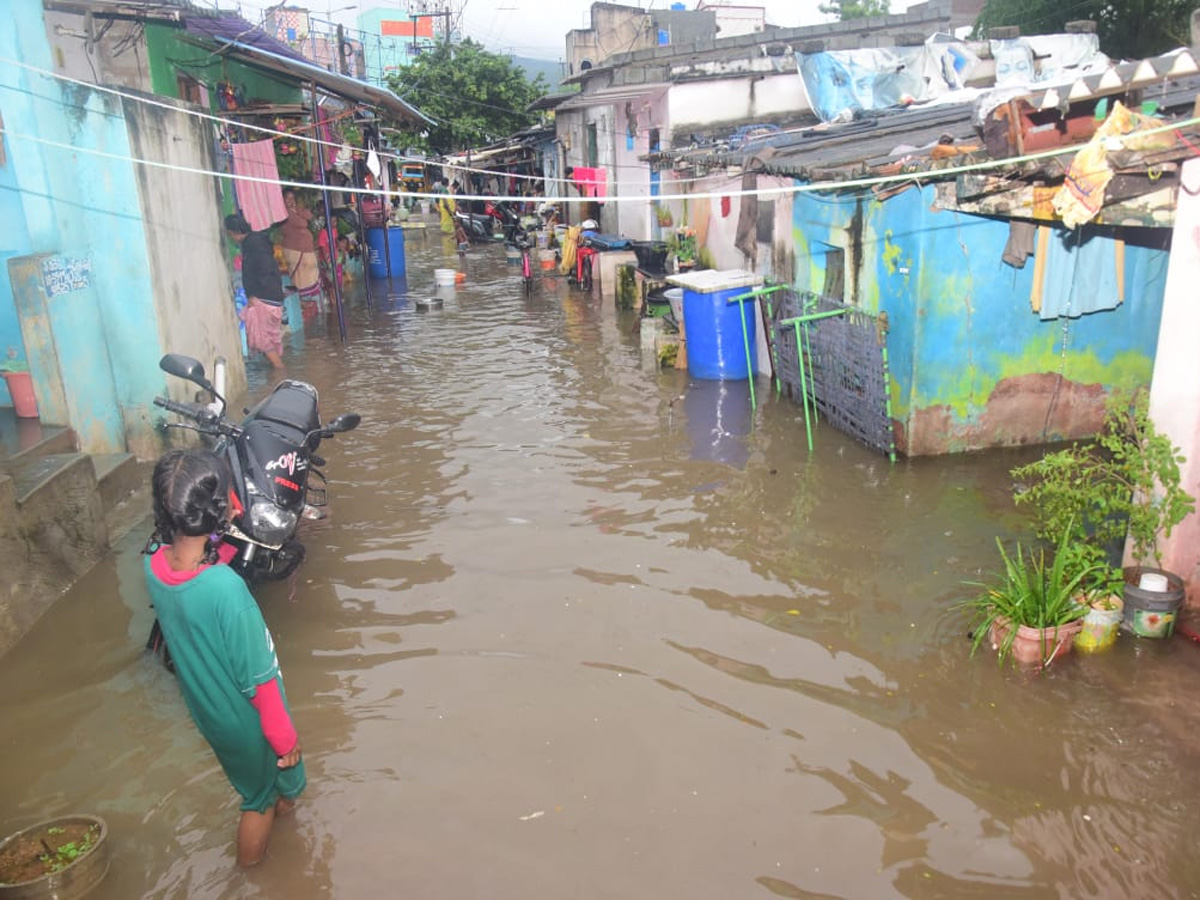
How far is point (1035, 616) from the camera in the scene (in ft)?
15.5

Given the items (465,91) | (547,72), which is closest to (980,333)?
(465,91)

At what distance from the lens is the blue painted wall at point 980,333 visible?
286 inches

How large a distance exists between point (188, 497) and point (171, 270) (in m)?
6.02

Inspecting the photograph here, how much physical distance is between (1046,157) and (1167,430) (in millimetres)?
1694

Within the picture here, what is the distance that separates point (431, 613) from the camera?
5.46 meters

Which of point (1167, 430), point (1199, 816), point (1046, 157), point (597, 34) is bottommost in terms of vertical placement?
point (1199, 816)

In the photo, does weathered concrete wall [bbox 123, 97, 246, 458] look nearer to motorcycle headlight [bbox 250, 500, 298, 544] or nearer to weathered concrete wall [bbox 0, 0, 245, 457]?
weathered concrete wall [bbox 0, 0, 245, 457]

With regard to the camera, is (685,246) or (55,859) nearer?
(55,859)

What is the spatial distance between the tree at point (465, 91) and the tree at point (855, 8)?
18652 millimetres

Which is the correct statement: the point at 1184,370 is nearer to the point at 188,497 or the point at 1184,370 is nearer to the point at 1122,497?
the point at 1122,497

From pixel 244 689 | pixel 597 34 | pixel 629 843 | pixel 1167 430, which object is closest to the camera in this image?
pixel 244 689

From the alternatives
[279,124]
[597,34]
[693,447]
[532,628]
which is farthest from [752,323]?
[597,34]

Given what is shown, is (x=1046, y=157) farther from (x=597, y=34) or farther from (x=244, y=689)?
(x=597, y=34)

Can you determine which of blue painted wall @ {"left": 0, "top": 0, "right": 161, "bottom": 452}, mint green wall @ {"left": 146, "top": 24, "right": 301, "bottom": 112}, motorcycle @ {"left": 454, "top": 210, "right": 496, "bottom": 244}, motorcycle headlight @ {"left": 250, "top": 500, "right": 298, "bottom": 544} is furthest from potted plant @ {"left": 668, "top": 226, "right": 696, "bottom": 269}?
motorcycle @ {"left": 454, "top": 210, "right": 496, "bottom": 244}
